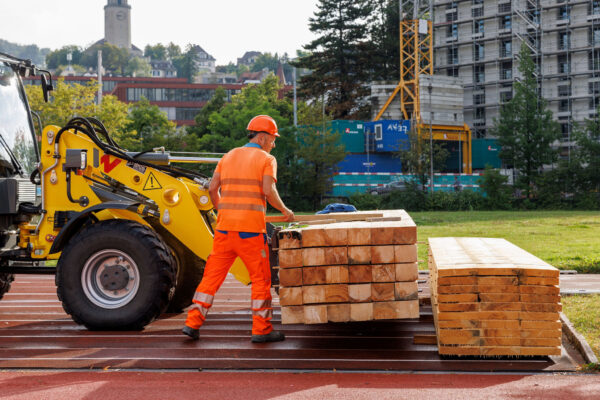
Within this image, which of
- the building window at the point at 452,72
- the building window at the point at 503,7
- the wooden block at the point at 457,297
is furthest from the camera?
the building window at the point at 452,72

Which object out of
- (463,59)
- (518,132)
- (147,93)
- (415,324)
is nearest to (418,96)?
(518,132)

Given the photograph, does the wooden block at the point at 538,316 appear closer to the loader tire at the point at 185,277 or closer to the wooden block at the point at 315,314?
the wooden block at the point at 315,314

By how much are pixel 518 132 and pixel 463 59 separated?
753 inches

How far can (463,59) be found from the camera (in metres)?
65.4

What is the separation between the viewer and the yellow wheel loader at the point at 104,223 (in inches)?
316

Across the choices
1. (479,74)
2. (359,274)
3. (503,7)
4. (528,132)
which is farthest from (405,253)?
(479,74)

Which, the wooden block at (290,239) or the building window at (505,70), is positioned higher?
the building window at (505,70)

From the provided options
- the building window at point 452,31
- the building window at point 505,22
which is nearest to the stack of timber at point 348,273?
the building window at point 505,22

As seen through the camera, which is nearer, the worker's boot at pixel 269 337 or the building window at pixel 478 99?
the worker's boot at pixel 269 337

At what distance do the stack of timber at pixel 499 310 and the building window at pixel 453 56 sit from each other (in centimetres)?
6160

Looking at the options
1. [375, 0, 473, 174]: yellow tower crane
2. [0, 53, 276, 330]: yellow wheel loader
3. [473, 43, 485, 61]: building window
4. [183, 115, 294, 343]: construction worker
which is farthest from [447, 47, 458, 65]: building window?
[183, 115, 294, 343]: construction worker

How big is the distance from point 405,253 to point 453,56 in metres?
61.8

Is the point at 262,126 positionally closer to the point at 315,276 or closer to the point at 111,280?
the point at 315,276

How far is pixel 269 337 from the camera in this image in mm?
7539
